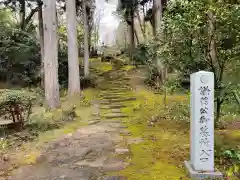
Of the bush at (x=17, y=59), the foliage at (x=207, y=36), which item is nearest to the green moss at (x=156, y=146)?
the foliage at (x=207, y=36)

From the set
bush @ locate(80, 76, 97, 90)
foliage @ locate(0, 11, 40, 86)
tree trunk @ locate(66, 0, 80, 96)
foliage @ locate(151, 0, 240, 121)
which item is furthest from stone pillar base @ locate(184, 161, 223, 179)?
foliage @ locate(0, 11, 40, 86)

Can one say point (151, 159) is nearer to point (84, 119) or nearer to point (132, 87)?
point (84, 119)

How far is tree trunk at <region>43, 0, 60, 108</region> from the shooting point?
9477mm

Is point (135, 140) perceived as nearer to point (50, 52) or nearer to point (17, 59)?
point (50, 52)

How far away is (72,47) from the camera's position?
1246 centimetres

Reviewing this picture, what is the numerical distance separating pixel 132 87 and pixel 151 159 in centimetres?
945

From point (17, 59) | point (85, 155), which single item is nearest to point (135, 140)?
point (85, 155)

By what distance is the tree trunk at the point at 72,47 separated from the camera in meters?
12.2

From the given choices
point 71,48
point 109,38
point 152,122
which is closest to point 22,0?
point 71,48

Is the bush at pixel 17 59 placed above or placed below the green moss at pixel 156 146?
above

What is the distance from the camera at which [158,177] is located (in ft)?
15.8

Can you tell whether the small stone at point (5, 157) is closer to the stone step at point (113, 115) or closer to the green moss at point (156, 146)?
the green moss at point (156, 146)

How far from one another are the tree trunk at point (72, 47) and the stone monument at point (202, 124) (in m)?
8.35

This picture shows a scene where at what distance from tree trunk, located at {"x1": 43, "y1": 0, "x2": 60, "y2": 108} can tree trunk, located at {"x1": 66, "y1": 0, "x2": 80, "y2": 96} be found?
242 cm
